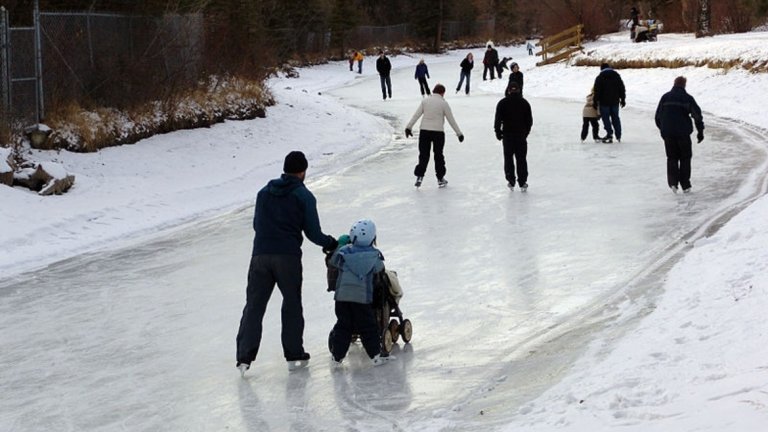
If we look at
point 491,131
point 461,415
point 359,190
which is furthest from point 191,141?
point 461,415

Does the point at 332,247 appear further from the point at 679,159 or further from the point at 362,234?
the point at 679,159

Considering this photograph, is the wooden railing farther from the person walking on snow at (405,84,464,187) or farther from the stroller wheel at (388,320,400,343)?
the stroller wheel at (388,320,400,343)

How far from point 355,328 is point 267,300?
0.71 meters

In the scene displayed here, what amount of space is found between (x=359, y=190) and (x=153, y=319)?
8168 millimetres

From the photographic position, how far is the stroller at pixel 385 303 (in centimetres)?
843

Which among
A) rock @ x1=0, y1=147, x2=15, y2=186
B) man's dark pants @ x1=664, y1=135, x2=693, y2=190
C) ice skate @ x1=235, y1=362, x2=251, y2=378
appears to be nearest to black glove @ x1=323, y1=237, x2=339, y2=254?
ice skate @ x1=235, y1=362, x2=251, y2=378

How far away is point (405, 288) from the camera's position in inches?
425

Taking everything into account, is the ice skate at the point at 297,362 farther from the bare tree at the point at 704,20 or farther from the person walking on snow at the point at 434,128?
the bare tree at the point at 704,20

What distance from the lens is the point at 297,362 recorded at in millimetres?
8289

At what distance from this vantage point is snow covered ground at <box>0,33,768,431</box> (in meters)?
7.03

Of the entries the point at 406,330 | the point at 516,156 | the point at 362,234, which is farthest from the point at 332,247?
the point at 516,156

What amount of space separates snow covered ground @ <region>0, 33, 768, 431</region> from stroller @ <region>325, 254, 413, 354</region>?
18 cm

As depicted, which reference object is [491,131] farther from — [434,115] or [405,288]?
[405,288]

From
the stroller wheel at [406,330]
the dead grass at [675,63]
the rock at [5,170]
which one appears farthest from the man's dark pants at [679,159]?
the dead grass at [675,63]
